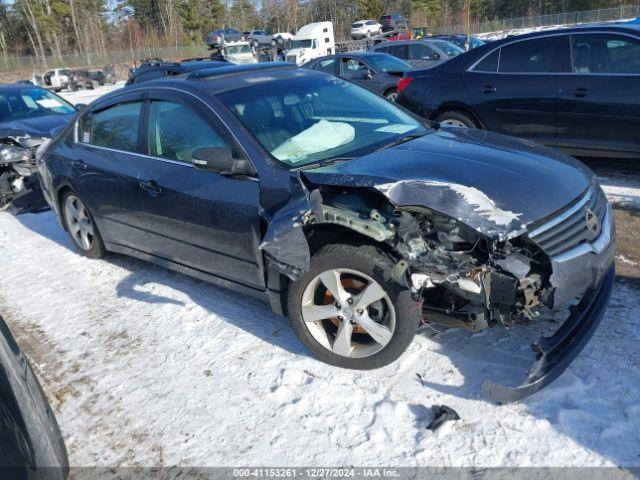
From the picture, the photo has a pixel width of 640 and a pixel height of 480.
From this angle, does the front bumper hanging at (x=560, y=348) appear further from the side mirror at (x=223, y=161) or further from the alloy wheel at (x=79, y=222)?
the alloy wheel at (x=79, y=222)

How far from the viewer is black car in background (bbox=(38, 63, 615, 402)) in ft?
8.83

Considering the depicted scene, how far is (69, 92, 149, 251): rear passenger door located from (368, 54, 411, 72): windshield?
27.4 feet

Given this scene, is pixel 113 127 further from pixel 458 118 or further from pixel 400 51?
pixel 400 51

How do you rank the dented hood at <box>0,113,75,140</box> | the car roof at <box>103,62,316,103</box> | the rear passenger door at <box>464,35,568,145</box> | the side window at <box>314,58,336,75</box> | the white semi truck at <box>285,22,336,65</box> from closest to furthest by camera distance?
the car roof at <box>103,62,316,103</box>, the rear passenger door at <box>464,35,568,145</box>, the dented hood at <box>0,113,75,140</box>, the side window at <box>314,58,336,75</box>, the white semi truck at <box>285,22,336,65</box>

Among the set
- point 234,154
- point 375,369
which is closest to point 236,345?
point 375,369

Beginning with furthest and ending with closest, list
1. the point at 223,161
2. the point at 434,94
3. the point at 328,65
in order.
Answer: the point at 328,65 → the point at 434,94 → the point at 223,161

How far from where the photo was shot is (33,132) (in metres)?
7.57

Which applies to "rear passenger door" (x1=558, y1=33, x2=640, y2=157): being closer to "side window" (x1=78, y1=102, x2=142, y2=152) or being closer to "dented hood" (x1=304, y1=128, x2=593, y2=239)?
"dented hood" (x1=304, y1=128, x2=593, y2=239)

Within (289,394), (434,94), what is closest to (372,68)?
(434,94)

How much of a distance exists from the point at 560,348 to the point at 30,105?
8867 millimetres

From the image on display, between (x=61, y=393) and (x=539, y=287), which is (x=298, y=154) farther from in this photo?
(x=61, y=393)

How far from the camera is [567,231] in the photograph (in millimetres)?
2770

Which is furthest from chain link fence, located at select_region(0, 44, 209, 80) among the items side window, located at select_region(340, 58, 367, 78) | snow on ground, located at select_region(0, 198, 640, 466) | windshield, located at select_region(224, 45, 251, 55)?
snow on ground, located at select_region(0, 198, 640, 466)

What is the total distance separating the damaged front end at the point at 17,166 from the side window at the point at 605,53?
6.96m
